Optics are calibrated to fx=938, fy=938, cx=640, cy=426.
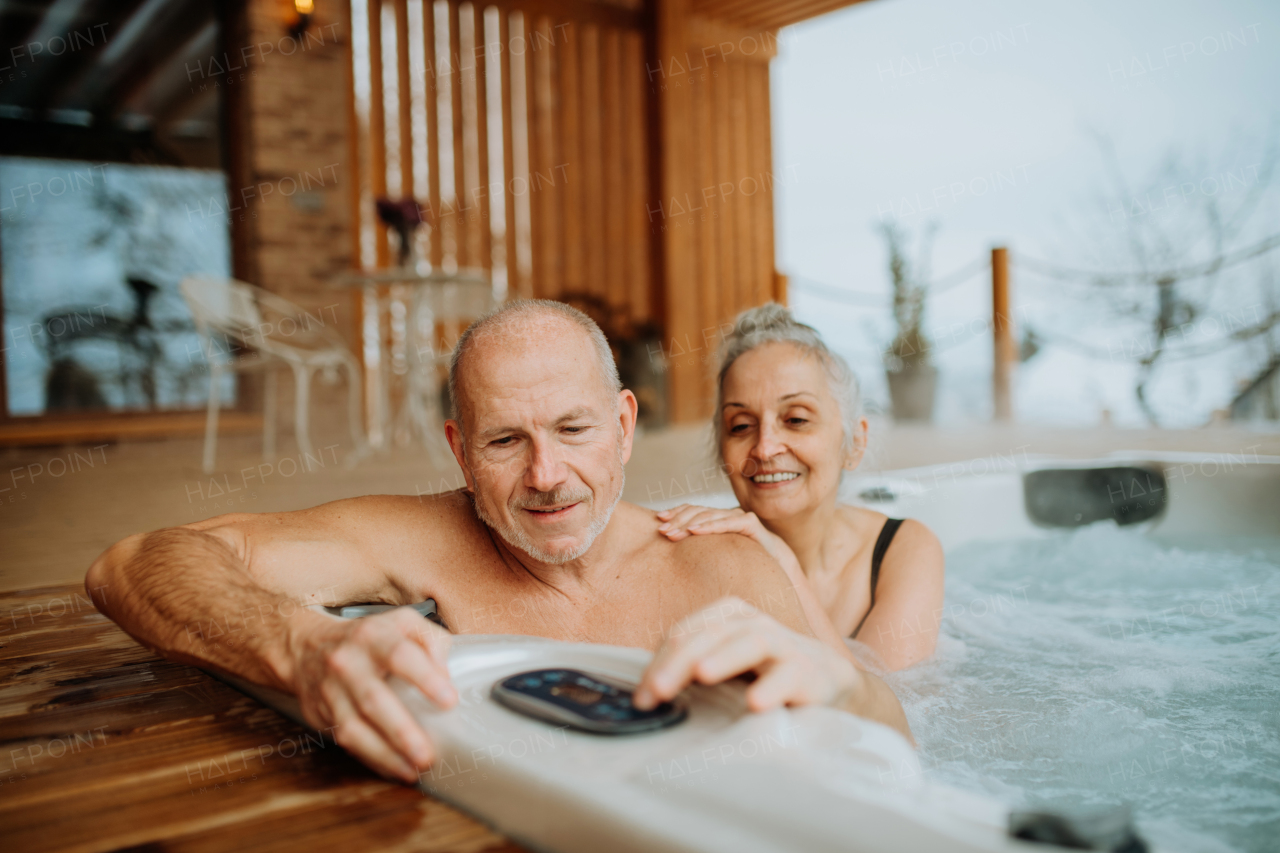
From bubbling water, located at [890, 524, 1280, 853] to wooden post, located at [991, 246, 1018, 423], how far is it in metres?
3.80

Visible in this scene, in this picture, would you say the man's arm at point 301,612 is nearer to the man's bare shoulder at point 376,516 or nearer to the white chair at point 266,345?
the man's bare shoulder at point 376,516

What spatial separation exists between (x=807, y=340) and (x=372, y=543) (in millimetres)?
1002

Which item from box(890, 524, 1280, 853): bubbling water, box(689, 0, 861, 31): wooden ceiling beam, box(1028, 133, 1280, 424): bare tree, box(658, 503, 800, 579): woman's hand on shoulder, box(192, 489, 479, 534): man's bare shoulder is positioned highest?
box(689, 0, 861, 31): wooden ceiling beam

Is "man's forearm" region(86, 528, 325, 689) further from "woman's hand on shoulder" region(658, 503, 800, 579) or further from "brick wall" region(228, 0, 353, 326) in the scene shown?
"brick wall" region(228, 0, 353, 326)

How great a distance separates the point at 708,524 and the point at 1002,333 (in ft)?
19.3

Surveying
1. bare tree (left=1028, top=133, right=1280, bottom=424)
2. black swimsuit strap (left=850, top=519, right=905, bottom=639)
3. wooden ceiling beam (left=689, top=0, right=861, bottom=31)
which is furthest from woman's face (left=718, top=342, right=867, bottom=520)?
wooden ceiling beam (left=689, top=0, right=861, bottom=31)

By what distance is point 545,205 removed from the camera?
22.2 ft

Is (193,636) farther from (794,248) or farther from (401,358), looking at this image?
(794,248)

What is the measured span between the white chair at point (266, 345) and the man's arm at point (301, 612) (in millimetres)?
3390

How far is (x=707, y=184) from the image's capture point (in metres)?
7.65

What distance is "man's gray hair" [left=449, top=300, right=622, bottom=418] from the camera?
4.51 feet

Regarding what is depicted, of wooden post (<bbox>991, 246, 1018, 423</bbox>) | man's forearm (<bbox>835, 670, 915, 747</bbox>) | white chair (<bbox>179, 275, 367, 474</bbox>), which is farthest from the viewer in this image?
wooden post (<bbox>991, 246, 1018, 423</bbox>)

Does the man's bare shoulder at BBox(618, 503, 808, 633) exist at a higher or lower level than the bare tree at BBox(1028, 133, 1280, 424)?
lower

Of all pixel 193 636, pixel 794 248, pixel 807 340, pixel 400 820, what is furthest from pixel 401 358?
pixel 400 820
